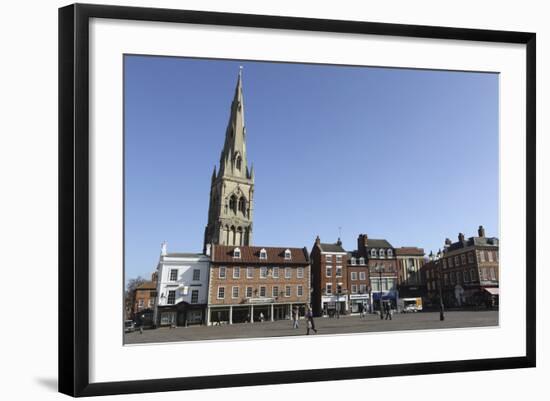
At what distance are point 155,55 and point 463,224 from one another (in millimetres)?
4865

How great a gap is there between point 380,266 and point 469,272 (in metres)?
1.43

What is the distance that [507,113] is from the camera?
9.51m

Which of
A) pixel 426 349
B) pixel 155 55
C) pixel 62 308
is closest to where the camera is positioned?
pixel 62 308

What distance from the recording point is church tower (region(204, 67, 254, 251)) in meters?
8.57

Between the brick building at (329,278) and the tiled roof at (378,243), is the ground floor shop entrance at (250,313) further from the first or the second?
the tiled roof at (378,243)

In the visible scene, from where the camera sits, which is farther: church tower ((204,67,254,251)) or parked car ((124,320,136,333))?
church tower ((204,67,254,251))

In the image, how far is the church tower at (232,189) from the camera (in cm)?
857

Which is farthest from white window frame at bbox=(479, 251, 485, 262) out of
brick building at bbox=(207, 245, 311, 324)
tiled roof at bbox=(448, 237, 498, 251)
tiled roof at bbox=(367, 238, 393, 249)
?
brick building at bbox=(207, 245, 311, 324)

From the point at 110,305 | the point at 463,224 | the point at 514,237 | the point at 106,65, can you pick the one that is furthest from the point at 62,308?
the point at 514,237

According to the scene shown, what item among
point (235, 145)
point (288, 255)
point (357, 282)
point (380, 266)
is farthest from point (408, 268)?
point (235, 145)

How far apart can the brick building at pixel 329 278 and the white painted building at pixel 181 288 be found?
1.53m

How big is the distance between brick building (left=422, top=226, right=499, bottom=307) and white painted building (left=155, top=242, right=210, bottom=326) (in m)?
3.18

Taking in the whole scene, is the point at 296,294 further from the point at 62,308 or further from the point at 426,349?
the point at 62,308

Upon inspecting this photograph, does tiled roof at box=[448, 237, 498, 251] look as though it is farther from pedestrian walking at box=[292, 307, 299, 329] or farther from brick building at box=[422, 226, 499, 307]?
pedestrian walking at box=[292, 307, 299, 329]
